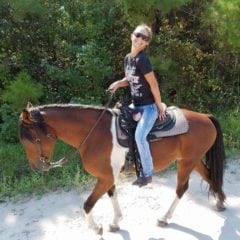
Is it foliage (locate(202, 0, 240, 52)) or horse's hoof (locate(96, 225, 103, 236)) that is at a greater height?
foliage (locate(202, 0, 240, 52))

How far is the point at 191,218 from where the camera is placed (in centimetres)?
480

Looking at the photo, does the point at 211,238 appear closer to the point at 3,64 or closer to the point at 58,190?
the point at 58,190

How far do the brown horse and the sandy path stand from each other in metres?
0.20

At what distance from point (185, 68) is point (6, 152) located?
12.4 ft

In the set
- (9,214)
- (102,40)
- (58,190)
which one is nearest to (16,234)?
(9,214)

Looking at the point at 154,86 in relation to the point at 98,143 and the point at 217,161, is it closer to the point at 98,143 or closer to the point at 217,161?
the point at 98,143

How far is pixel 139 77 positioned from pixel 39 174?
98.2 inches

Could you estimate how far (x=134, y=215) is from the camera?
493cm

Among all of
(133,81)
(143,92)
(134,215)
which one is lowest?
(134,215)

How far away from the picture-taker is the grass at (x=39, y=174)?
5.71 metres

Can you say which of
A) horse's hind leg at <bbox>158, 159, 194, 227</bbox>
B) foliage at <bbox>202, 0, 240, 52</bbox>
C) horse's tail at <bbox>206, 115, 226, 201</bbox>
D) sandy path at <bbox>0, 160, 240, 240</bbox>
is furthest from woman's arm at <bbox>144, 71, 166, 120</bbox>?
foliage at <bbox>202, 0, 240, 52</bbox>

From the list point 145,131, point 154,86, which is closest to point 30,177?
point 145,131

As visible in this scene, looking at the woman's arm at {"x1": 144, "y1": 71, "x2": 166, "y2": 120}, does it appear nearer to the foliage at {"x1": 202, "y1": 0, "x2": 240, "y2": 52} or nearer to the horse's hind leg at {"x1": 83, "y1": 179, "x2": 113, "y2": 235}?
the horse's hind leg at {"x1": 83, "y1": 179, "x2": 113, "y2": 235}

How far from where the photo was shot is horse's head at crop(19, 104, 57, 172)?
4043mm
